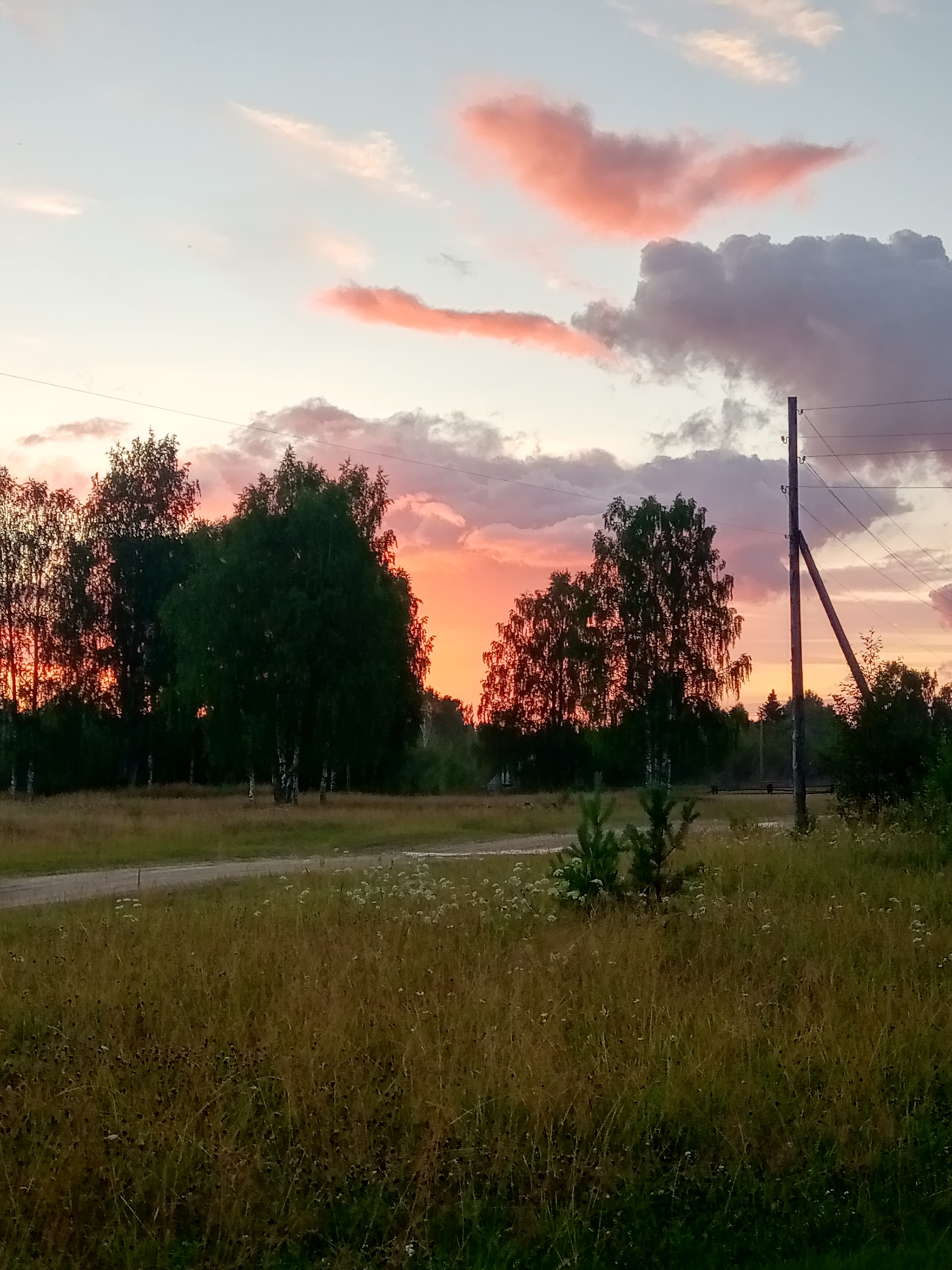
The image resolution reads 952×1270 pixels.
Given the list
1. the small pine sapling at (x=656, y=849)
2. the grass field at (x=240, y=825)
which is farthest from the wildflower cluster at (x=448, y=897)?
the grass field at (x=240, y=825)

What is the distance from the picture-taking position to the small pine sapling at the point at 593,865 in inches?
453

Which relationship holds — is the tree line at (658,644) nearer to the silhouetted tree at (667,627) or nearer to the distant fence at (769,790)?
the silhouetted tree at (667,627)

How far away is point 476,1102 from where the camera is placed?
19.9 ft

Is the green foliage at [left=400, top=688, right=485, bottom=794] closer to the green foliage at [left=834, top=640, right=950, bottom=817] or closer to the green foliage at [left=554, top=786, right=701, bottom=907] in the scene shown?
the green foliage at [left=834, top=640, right=950, bottom=817]

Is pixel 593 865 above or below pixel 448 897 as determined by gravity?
above

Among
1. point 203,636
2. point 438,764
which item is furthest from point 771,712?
point 203,636

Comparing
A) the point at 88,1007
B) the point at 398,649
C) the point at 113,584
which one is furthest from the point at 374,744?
the point at 88,1007

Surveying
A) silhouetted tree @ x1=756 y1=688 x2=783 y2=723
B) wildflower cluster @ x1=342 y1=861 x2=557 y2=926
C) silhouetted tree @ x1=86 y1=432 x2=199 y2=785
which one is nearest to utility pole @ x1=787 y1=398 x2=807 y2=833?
wildflower cluster @ x1=342 y1=861 x2=557 y2=926

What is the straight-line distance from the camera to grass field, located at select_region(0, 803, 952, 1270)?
508cm

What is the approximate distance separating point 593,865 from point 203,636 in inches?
1137

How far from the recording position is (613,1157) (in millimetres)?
5707

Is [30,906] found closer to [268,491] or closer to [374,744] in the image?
[374,744]

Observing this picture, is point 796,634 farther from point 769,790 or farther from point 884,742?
point 769,790

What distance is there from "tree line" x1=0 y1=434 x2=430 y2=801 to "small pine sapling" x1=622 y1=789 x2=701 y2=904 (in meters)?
27.1
